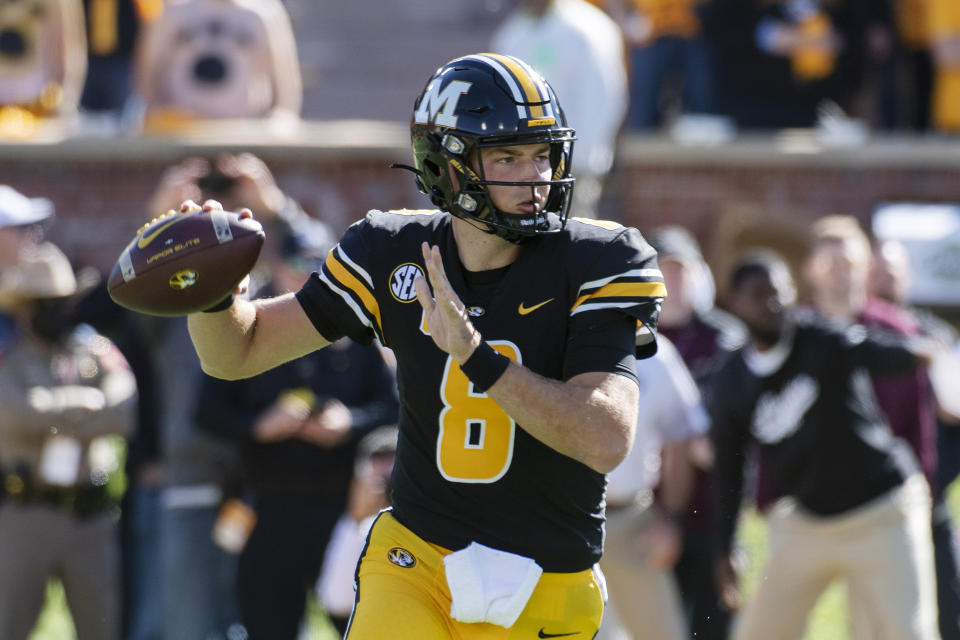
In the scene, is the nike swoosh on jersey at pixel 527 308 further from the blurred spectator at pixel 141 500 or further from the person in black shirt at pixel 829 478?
the blurred spectator at pixel 141 500

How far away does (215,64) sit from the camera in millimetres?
8641

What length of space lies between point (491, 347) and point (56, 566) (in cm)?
318

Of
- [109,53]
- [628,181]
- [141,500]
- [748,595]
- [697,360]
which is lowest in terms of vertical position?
[748,595]

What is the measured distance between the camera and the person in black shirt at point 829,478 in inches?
222

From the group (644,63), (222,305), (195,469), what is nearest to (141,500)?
(195,469)

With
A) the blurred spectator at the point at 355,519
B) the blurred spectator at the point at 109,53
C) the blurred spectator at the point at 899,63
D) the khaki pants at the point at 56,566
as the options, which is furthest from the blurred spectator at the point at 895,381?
the blurred spectator at the point at 109,53

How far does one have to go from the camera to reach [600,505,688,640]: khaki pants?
582 centimetres

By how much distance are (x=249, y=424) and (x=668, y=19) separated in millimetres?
4337

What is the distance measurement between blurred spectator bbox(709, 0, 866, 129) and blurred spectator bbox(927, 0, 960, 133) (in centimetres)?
46

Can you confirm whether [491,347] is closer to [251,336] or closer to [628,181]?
[251,336]

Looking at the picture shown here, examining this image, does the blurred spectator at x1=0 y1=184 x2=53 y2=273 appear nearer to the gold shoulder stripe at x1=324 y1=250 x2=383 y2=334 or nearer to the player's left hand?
the gold shoulder stripe at x1=324 y1=250 x2=383 y2=334

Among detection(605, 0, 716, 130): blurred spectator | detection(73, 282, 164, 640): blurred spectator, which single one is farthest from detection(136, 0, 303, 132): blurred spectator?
detection(73, 282, 164, 640): blurred spectator

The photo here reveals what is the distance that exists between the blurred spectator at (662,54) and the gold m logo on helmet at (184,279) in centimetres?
605

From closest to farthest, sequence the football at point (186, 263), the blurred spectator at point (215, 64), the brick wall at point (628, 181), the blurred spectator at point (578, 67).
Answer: the football at point (186, 263), the blurred spectator at point (578, 67), the blurred spectator at point (215, 64), the brick wall at point (628, 181)
